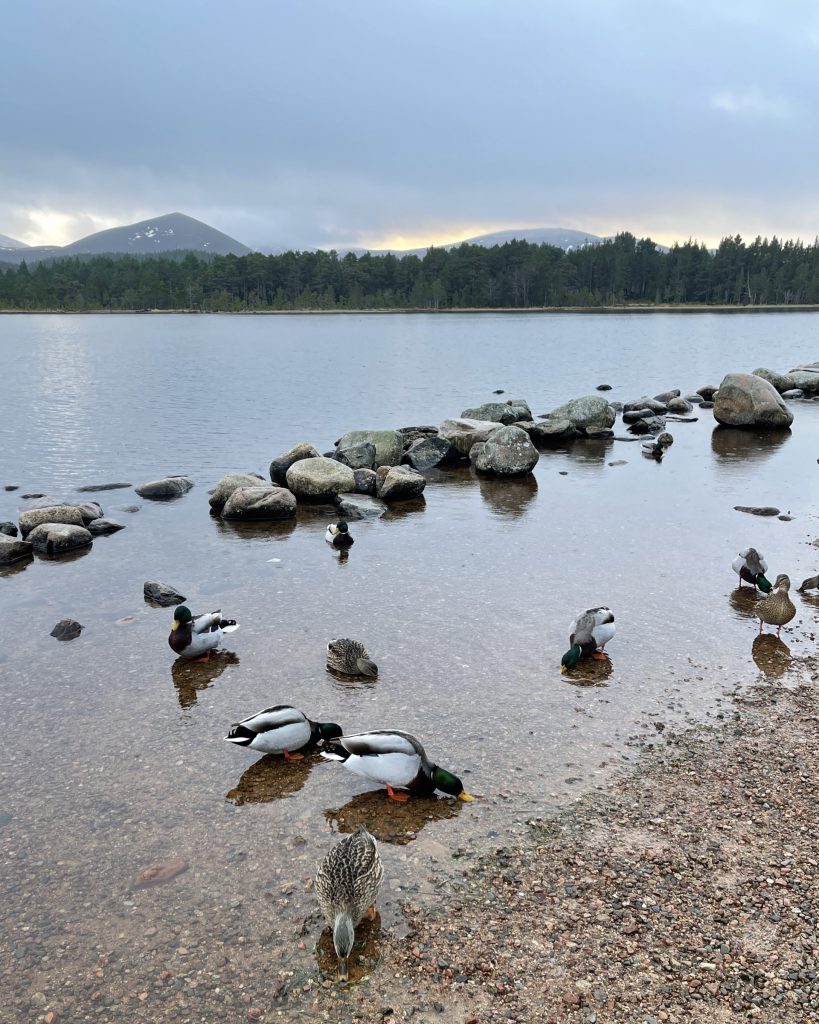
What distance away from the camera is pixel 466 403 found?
4262 cm

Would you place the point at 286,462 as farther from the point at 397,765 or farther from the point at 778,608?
the point at 397,765

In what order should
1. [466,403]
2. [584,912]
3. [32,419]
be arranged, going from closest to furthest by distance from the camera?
1. [584,912]
2. [32,419]
3. [466,403]

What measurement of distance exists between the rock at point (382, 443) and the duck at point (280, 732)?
17001 mm

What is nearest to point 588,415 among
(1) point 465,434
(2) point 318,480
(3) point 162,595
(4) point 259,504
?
(1) point 465,434

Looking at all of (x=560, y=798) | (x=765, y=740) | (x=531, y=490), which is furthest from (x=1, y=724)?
(x=531, y=490)

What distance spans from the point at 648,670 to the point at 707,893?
4494 millimetres

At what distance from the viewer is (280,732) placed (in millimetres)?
8453

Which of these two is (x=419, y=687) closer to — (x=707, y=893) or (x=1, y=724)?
(x=707, y=893)

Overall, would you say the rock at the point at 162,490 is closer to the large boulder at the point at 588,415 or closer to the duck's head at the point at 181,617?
the duck's head at the point at 181,617

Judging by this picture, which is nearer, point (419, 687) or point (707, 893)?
point (707, 893)

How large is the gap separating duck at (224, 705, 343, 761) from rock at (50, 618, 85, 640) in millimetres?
4706

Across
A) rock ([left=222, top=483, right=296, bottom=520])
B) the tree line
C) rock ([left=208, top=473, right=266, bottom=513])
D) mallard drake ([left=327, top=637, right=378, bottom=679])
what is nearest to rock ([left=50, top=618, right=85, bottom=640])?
mallard drake ([left=327, top=637, right=378, bottom=679])

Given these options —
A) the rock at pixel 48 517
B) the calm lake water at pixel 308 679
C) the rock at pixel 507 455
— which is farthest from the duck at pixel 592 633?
the rock at pixel 507 455

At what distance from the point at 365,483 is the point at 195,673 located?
1202cm
